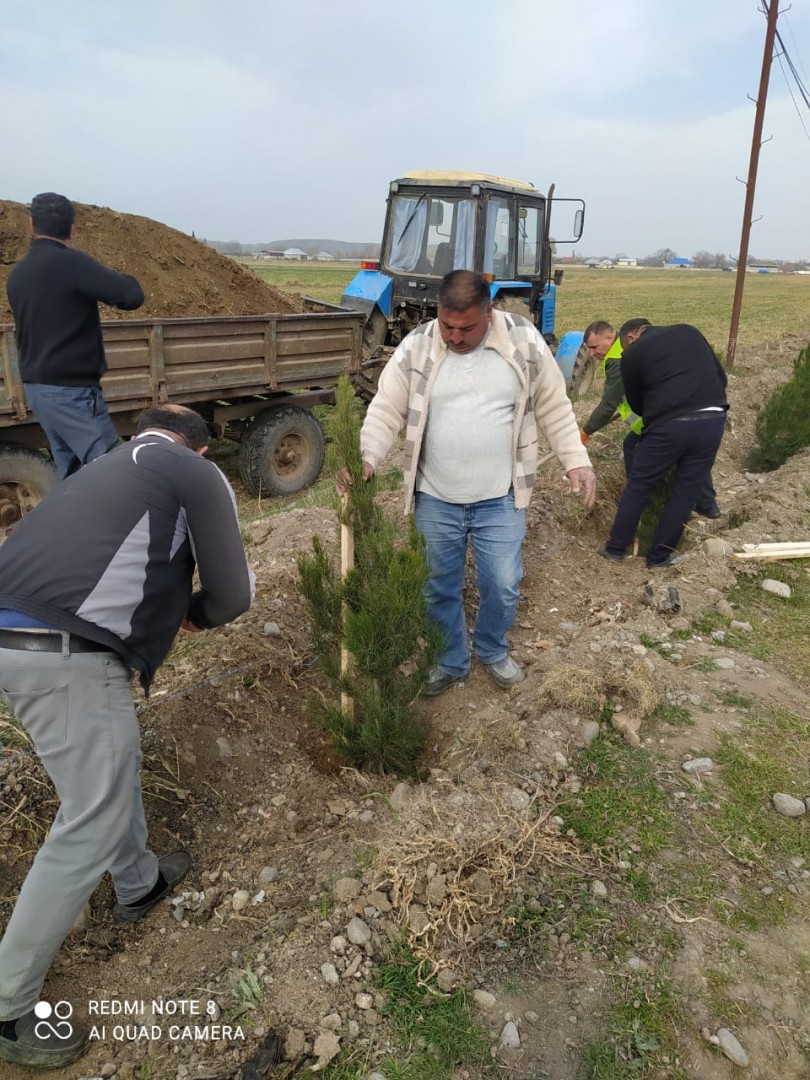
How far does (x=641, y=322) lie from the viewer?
5324 mm

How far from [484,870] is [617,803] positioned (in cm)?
71

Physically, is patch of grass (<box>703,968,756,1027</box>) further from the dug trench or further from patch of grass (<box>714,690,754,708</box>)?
patch of grass (<box>714,690,754,708</box>)

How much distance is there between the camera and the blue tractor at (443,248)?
862 cm

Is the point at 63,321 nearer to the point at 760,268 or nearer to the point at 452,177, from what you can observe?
the point at 452,177

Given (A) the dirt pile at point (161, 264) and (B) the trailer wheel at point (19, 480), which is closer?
(B) the trailer wheel at point (19, 480)

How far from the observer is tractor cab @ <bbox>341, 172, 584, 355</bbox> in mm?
8617

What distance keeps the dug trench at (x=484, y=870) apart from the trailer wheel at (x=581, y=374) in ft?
26.6

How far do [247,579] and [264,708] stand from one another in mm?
1449

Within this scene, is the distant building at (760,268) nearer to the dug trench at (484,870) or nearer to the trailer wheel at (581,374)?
the trailer wheel at (581,374)

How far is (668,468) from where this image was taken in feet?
17.3

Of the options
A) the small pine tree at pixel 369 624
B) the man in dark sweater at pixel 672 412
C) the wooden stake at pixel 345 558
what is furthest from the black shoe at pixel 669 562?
the wooden stake at pixel 345 558

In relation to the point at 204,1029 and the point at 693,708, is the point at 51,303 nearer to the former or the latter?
the point at 204,1029

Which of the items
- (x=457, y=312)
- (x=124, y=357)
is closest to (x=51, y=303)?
(x=124, y=357)

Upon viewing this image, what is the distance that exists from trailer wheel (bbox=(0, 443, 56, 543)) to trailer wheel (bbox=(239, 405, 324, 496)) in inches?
76.4
